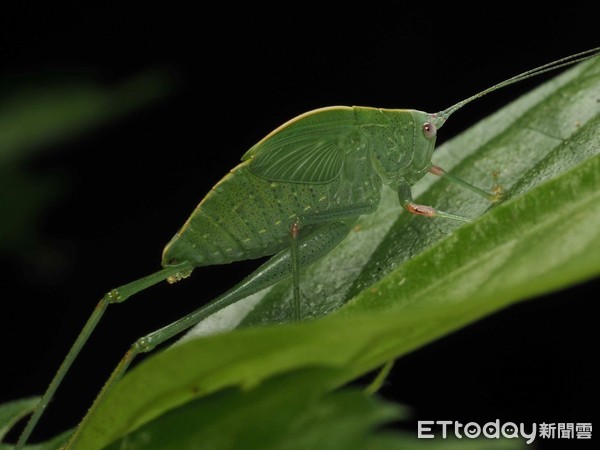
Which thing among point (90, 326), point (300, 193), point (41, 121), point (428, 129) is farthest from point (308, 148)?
point (41, 121)

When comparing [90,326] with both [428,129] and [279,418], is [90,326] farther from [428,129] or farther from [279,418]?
[428,129]

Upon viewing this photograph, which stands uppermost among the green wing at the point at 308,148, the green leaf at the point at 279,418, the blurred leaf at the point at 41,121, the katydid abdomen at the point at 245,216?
the blurred leaf at the point at 41,121

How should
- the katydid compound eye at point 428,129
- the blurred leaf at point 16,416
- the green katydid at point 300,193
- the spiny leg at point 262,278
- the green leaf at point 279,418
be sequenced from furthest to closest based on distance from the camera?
1. the katydid compound eye at point 428,129
2. the green katydid at point 300,193
3. the spiny leg at point 262,278
4. the blurred leaf at point 16,416
5. the green leaf at point 279,418

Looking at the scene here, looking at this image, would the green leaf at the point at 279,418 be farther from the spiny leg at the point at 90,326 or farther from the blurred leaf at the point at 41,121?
the blurred leaf at the point at 41,121

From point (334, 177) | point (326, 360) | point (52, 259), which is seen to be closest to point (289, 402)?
point (326, 360)

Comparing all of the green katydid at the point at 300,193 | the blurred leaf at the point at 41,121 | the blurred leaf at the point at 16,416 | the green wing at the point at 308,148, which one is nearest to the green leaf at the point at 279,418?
the blurred leaf at the point at 16,416

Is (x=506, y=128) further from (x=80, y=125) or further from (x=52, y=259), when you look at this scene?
(x=52, y=259)

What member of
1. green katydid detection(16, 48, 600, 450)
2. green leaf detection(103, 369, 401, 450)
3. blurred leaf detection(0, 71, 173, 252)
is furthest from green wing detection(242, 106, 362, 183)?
blurred leaf detection(0, 71, 173, 252)
